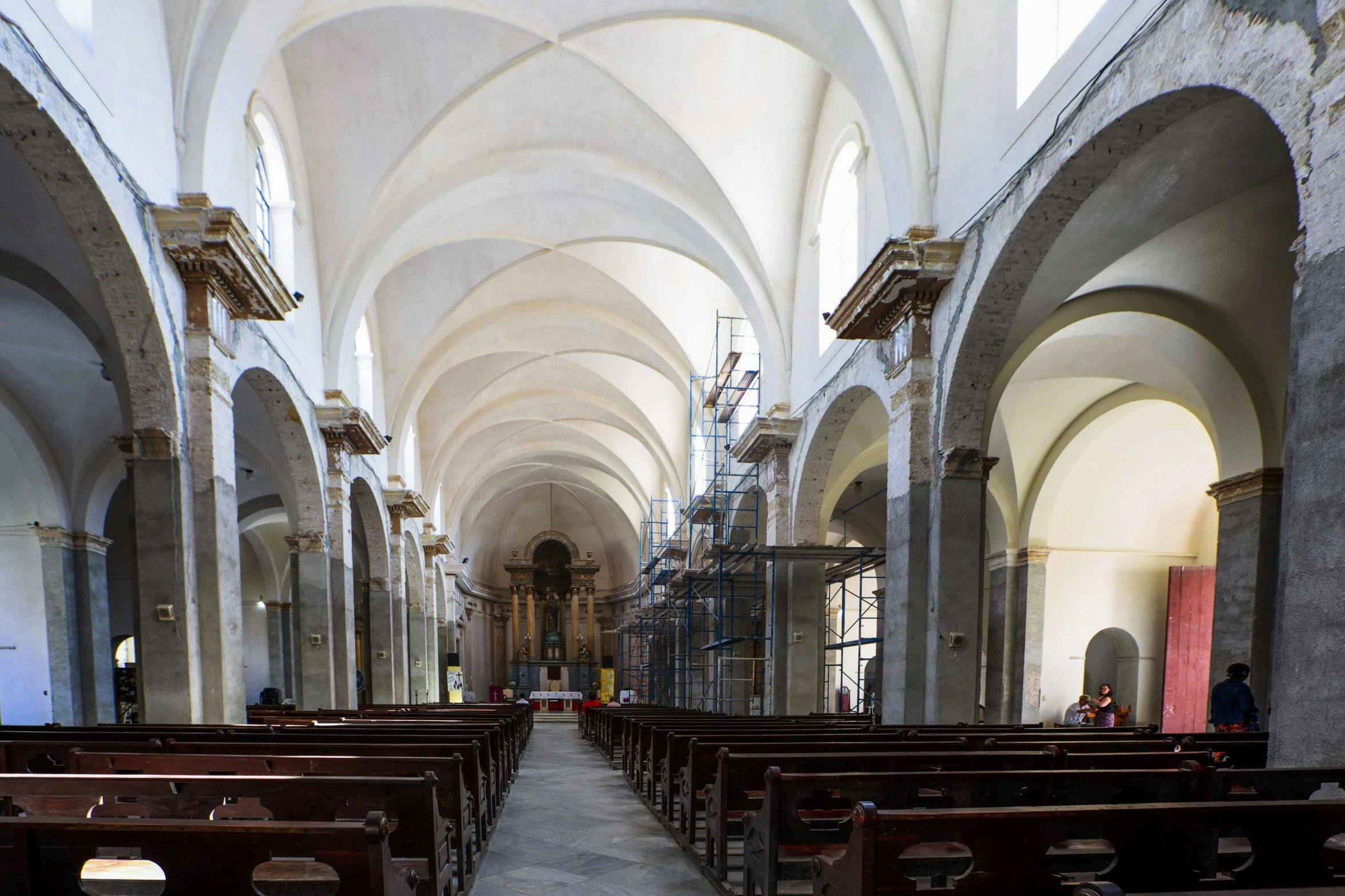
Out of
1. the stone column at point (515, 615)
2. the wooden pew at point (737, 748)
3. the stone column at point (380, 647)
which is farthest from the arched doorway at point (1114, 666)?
the stone column at point (515, 615)

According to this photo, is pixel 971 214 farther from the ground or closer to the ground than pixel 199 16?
closer to the ground

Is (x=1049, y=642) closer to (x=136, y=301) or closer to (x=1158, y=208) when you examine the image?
(x=1158, y=208)

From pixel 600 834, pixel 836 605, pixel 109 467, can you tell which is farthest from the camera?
pixel 836 605

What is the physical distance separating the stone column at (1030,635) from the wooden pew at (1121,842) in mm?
12574

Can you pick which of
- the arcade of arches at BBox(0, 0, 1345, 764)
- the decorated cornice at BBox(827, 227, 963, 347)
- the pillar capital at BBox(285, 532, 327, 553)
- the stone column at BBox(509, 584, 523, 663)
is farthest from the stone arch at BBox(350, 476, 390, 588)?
the stone column at BBox(509, 584, 523, 663)

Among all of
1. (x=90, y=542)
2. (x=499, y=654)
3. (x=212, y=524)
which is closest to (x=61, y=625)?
(x=90, y=542)

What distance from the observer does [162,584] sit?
23.6 feet

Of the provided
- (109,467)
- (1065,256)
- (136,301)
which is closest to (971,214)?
(1065,256)

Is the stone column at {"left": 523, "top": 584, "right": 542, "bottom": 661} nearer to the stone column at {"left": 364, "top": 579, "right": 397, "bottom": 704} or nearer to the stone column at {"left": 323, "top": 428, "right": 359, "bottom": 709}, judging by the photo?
the stone column at {"left": 364, "top": 579, "right": 397, "bottom": 704}

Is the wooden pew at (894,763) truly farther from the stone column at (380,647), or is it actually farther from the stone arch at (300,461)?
the stone column at (380,647)

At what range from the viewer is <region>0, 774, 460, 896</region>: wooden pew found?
9.82 feet

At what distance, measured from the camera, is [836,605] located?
24266 mm

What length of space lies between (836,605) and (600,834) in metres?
19.1

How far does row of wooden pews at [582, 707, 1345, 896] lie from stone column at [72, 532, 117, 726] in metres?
12.2
